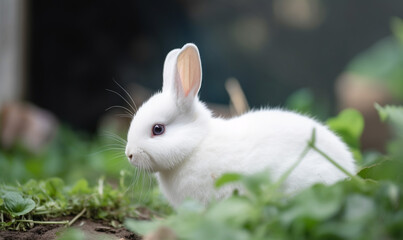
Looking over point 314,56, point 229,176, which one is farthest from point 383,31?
point 229,176

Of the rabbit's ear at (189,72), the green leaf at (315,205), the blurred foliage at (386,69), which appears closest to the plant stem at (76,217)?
the rabbit's ear at (189,72)

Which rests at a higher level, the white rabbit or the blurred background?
the blurred background

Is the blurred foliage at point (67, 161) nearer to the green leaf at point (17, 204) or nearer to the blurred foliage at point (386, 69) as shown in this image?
the green leaf at point (17, 204)

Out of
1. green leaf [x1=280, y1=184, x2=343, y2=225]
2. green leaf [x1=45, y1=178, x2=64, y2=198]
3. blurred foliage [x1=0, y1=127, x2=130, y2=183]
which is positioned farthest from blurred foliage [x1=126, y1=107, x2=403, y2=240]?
blurred foliage [x1=0, y1=127, x2=130, y2=183]

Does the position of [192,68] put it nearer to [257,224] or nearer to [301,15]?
[257,224]

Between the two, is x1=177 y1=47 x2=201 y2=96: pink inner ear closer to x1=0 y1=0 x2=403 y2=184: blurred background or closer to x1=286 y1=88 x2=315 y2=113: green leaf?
x1=286 y1=88 x2=315 y2=113: green leaf

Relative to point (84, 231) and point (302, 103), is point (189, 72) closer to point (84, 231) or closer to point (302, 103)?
point (84, 231)

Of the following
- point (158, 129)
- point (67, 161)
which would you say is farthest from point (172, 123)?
point (67, 161)
